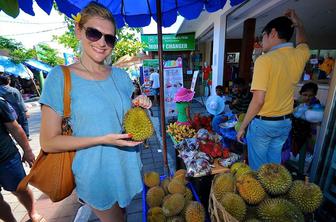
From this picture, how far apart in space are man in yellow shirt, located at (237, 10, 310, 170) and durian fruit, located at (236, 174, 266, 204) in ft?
3.36

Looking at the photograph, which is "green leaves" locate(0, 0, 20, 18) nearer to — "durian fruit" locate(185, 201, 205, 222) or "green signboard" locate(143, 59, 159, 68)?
"durian fruit" locate(185, 201, 205, 222)

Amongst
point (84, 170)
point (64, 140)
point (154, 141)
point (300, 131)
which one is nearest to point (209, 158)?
point (300, 131)

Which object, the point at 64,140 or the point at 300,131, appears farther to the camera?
the point at 300,131

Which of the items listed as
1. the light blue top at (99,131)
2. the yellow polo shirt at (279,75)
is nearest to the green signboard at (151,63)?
the yellow polo shirt at (279,75)

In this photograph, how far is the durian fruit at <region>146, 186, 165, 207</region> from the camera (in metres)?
1.68

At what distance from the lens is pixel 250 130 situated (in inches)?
82.8

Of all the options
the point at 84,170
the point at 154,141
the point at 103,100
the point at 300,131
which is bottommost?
the point at 154,141

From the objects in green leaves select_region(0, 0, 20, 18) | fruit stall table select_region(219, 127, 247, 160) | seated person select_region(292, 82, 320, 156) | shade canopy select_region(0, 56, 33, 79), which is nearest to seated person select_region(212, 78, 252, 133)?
fruit stall table select_region(219, 127, 247, 160)

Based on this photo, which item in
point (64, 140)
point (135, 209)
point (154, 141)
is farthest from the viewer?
point (154, 141)

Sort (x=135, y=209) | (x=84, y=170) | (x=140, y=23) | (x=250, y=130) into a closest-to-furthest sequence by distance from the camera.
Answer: (x=84, y=170) → (x=250, y=130) → (x=135, y=209) → (x=140, y=23)

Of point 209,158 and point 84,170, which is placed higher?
point 84,170

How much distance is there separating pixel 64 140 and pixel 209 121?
8.84ft

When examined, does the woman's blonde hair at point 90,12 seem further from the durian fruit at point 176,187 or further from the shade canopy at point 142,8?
the durian fruit at point 176,187

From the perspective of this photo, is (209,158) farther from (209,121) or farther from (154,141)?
(154,141)
